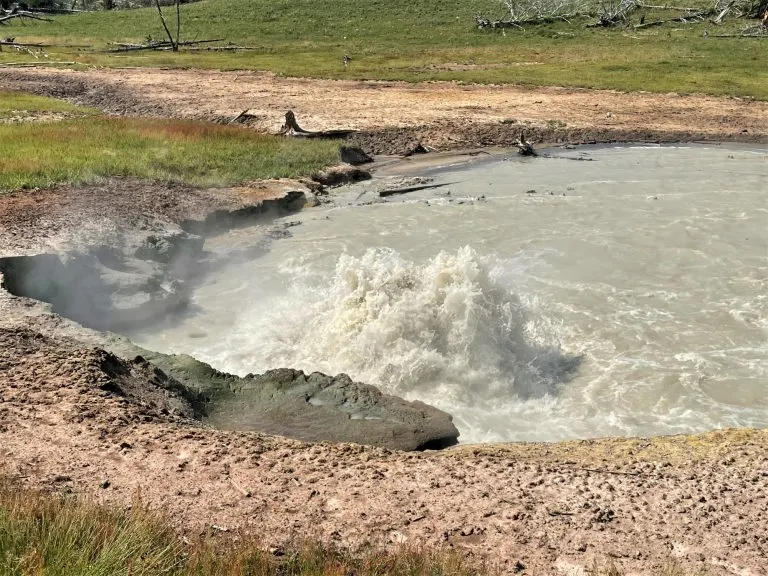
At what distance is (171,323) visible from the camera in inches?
421

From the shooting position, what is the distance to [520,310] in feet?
32.6

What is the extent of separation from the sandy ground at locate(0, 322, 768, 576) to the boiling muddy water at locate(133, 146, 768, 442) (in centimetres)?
175

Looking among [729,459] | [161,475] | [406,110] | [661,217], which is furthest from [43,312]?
[406,110]

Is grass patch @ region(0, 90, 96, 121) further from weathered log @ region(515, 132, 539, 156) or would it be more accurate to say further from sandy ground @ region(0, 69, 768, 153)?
weathered log @ region(515, 132, 539, 156)

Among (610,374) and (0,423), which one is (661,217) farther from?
(0,423)

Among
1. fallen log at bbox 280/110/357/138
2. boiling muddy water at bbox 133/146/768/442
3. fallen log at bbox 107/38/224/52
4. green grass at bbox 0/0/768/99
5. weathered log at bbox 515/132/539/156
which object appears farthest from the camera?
fallen log at bbox 107/38/224/52

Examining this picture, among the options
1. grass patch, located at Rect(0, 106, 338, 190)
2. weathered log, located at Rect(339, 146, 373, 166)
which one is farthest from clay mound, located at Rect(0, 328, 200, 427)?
weathered log, located at Rect(339, 146, 373, 166)

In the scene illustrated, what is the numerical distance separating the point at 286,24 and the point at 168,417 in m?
57.6

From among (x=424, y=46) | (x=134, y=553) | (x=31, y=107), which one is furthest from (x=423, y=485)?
(x=424, y=46)

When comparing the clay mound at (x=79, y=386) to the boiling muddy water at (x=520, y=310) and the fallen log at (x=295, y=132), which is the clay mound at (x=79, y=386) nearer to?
the boiling muddy water at (x=520, y=310)

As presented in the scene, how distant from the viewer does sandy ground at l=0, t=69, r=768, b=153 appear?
2450 cm

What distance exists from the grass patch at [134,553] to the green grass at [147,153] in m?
11.5

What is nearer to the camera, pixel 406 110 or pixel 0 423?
pixel 0 423

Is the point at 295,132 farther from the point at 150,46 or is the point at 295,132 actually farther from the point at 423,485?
the point at 150,46
